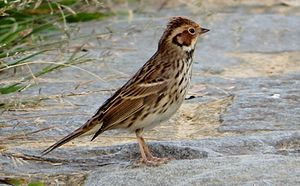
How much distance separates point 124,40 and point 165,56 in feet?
6.52

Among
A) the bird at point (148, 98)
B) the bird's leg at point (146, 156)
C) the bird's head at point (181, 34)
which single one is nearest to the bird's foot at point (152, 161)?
the bird's leg at point (146, 156)

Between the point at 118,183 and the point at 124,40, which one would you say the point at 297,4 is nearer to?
the point at 124,40

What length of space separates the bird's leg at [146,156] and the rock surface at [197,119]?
7 centimetres

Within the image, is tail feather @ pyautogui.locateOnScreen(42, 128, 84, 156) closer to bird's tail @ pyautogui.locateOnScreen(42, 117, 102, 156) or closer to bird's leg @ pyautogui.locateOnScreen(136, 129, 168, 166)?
bird's tail @ pyautogui.locateOnScreen(42, 117, 102, 156)

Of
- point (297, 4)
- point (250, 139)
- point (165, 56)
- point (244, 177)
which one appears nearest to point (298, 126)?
point (250, 139)

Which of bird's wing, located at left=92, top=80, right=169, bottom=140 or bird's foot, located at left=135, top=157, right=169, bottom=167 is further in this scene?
bird's wing, located at left=92, top=80, right=169, bottom=140

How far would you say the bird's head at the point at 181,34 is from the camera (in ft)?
19.0

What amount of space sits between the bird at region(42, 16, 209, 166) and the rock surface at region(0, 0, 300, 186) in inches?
4.7

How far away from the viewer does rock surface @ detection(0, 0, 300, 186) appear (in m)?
4.67

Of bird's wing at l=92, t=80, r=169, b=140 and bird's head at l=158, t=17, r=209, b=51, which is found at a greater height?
bird's head at l=158, t=17, r=209, b=51

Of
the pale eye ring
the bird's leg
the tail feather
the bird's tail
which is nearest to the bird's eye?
the pale eye ring

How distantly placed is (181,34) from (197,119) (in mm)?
468

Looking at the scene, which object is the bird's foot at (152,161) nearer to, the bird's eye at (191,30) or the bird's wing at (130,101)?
the bird's wing at (130,101)

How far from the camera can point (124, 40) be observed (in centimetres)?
769
